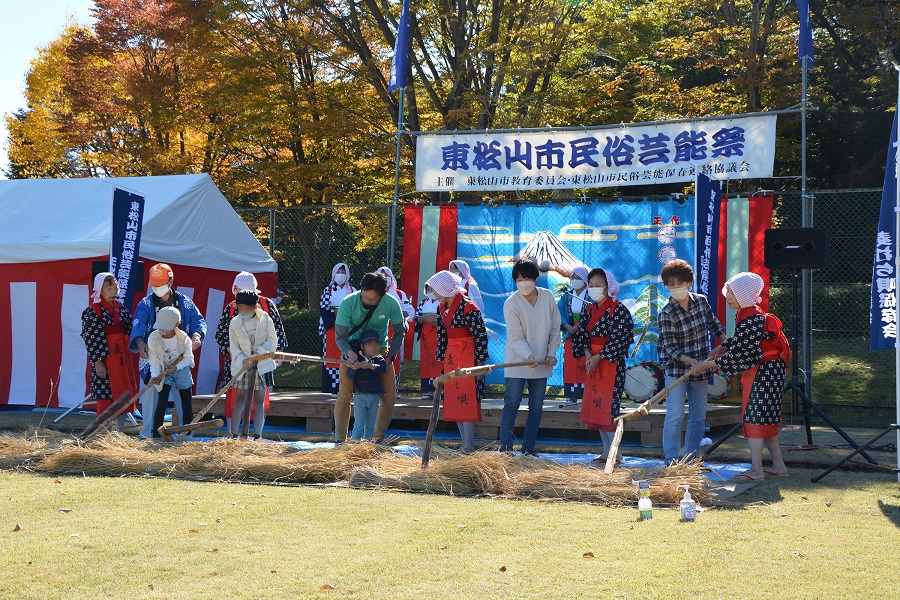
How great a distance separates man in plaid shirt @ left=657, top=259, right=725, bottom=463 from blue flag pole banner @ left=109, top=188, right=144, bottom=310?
221 inches

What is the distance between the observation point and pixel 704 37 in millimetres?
15180

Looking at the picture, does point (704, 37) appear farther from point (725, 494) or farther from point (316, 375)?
point (725, 494)

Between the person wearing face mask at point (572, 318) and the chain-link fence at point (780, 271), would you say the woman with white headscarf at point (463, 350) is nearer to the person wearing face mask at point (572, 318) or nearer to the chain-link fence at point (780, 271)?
the person wearing face mask at point (572, 318)

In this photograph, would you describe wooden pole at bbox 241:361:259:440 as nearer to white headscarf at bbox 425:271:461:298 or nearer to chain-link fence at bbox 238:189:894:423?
white headscarf at bbox 425:271:461:298

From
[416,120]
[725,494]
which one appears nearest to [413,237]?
[416,120]

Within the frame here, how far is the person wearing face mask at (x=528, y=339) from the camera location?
24.0 feet

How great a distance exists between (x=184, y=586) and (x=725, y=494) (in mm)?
3525

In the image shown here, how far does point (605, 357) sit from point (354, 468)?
2.31m

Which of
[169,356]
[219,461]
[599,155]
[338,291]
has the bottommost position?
[219,461]

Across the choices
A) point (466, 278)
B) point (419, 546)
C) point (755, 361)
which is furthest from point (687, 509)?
point (466, 278)

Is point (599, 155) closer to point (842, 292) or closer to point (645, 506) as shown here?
point (645, 506)

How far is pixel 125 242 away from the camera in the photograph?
32.3ft

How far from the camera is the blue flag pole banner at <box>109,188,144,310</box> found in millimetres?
9734

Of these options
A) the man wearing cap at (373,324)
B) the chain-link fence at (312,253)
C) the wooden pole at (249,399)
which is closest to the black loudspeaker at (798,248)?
the man wearing cap at (373,324)
